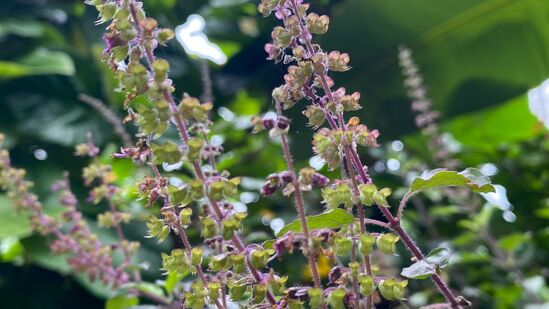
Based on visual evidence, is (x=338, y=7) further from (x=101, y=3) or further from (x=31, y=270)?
(x=101, y=3)

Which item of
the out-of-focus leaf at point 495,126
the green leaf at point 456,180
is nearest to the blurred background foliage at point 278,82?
the out-of-focus leaf at point 495,126

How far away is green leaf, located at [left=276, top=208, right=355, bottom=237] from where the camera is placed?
51 centimetres

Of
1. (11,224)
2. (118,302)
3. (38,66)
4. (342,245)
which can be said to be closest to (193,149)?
(342,245)

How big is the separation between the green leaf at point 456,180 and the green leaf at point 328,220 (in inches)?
3.6

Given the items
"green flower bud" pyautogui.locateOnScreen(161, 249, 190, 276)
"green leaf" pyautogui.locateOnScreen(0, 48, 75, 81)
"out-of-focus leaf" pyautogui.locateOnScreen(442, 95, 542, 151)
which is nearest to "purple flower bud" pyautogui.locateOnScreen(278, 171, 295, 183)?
"green flower bud" pyautogui.locateOnScreen(161, 249, 190, 276)

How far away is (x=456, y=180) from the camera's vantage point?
1.82 feet

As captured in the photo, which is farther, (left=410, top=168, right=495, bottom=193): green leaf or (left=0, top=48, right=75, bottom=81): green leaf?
(left=0, top=48, right=75, bottom=81): green leaf

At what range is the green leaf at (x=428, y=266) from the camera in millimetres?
499

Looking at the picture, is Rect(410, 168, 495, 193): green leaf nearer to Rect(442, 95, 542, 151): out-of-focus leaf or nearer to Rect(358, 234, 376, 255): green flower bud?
Rect(358, 234, 376, 255): green flower bud

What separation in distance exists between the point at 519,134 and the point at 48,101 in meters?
1.63

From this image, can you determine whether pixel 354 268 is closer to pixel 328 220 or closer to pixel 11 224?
pixel 328 220

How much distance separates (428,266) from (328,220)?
3.8 inches

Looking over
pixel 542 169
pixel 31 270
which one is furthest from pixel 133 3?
pixel 542 169

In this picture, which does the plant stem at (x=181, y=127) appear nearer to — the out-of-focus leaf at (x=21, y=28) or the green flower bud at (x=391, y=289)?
the green flower bud at (x=391, y=289)
